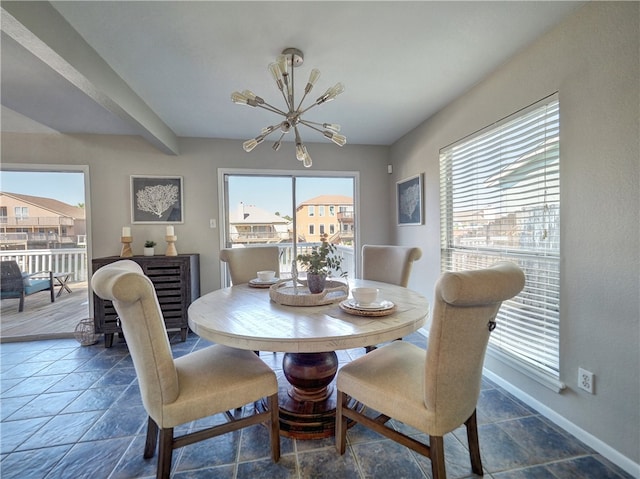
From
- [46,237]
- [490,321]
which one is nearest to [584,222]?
[490,321]

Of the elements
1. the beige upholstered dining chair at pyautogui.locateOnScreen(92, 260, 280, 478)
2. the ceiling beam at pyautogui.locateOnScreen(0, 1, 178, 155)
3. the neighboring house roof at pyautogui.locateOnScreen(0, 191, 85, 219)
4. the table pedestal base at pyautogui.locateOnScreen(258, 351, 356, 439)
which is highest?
the ceiling beam at pyautogui.locateOnScreen(0, 1, 178, 155)

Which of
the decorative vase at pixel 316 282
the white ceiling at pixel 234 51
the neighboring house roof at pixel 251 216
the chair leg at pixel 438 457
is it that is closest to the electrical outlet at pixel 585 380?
the chair leg at pixel 438 457

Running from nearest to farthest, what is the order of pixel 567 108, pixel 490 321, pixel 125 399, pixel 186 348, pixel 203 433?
pixel 490 321, pixel 203 433, pixel 567 108, pixel 125 399, pixel 186 348

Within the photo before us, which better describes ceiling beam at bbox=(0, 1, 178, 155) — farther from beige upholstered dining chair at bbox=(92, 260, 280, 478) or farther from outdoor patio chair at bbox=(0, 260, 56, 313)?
outdoor patio chair at bbox=(0, 260, 56, 313)

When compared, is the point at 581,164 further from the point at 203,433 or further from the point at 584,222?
the point at 203,433

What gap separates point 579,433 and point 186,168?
4006 mm

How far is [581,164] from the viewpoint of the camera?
1.47 meters

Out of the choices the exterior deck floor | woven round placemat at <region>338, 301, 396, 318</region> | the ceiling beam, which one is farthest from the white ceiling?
the exterior deck floor

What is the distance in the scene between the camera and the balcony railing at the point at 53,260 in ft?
11.0

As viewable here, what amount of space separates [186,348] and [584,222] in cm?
323

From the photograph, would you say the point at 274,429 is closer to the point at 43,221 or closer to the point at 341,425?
the point at 341,425

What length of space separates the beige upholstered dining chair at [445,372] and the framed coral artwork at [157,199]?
9.45ft

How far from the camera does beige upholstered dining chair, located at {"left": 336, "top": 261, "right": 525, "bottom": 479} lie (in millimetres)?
910

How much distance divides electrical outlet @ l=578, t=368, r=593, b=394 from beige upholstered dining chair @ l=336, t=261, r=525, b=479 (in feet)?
2.36
